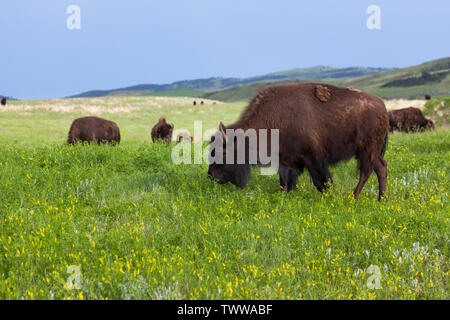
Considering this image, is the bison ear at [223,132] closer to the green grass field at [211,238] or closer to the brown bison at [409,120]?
the green grass field at [211,238]

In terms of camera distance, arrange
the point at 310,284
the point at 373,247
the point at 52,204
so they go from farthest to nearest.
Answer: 1. the point at 52,204
2. the point at 373,247
3. the point at 310,284

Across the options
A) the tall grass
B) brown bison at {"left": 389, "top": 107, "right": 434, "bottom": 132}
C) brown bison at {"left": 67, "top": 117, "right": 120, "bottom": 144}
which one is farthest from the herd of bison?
brown bison at {"left": 389, "top": 107, "right": 434, "bottom": 132}

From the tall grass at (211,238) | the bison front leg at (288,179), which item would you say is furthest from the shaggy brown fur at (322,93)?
the tall grass at (211,238)

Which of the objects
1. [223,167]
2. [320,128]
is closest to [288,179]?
[320,128]

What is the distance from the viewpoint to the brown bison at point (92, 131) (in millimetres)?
14383

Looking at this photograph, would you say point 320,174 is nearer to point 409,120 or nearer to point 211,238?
point 211,238

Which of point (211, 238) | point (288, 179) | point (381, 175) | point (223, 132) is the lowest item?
point (211, 238)

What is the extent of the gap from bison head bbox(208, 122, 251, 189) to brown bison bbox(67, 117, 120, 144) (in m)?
7.66

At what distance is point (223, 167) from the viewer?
762cm

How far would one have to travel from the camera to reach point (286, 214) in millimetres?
5832

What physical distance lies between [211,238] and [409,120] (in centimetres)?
1998
